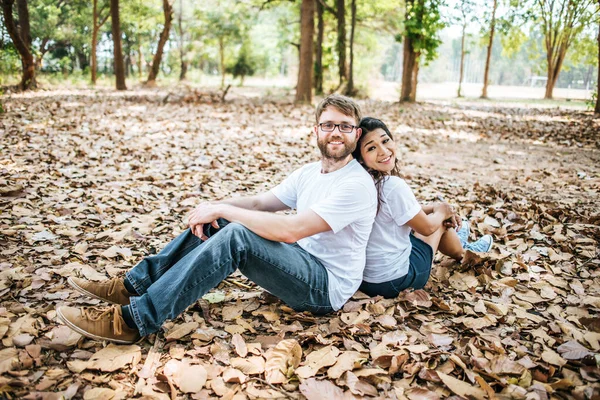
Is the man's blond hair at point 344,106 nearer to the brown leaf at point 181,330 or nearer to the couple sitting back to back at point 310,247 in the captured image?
the couple sitting back to back at point 310,247

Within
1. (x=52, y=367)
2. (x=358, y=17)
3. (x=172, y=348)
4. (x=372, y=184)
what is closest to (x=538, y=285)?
(x=372, y=184)

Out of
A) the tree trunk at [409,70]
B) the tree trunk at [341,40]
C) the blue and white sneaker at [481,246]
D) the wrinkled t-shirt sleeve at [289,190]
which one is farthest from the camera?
the tree trunk at [341,40]

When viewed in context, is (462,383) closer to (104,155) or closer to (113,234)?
(113,234)

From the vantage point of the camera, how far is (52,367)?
2139mm

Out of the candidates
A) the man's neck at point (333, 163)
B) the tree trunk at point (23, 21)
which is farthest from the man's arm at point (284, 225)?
the tree trunk at point (23, 21)

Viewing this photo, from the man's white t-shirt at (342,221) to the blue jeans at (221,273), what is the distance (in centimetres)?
9

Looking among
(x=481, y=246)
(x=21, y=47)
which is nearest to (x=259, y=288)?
(x=481, y=246)

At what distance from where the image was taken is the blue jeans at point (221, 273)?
223cm

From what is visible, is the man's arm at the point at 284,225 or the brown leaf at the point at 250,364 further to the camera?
the man's arm at the point at 284,225

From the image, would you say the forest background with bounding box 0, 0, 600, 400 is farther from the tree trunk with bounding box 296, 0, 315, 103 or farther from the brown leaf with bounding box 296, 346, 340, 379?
the tree trunk with bounding box 296, 0, 315, 103

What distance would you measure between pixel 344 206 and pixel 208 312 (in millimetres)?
1208

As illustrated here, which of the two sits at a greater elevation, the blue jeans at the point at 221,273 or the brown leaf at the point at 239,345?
the blue jeans at the point at 221,273

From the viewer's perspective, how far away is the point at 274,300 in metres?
2.97

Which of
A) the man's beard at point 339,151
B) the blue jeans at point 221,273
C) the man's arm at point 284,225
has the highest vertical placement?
the man's beard at point 339,151
